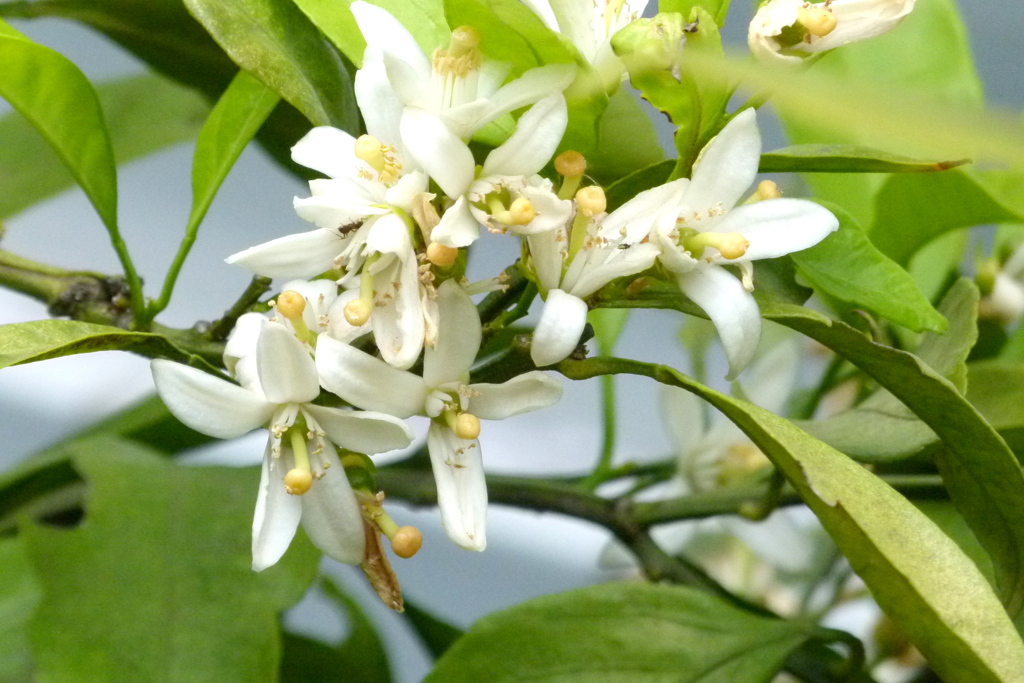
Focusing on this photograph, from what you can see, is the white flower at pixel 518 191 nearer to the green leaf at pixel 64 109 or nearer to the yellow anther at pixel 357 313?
the yellow anther at pixel 357 313

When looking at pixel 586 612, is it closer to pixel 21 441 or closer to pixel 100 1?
pixel 100 1

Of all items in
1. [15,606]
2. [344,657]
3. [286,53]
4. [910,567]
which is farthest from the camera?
[344,657]

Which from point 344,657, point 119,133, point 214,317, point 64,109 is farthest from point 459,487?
point 214,317

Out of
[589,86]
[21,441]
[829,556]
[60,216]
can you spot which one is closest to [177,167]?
[60,216]

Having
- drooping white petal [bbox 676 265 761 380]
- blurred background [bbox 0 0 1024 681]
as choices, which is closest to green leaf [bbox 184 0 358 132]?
drooping white petal [bbox 676 265 761 380]

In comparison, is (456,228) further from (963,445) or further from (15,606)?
(15,606)

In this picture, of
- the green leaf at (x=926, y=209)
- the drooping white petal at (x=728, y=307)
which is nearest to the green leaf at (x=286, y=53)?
the drooping white petal at (x=728, y=307)
